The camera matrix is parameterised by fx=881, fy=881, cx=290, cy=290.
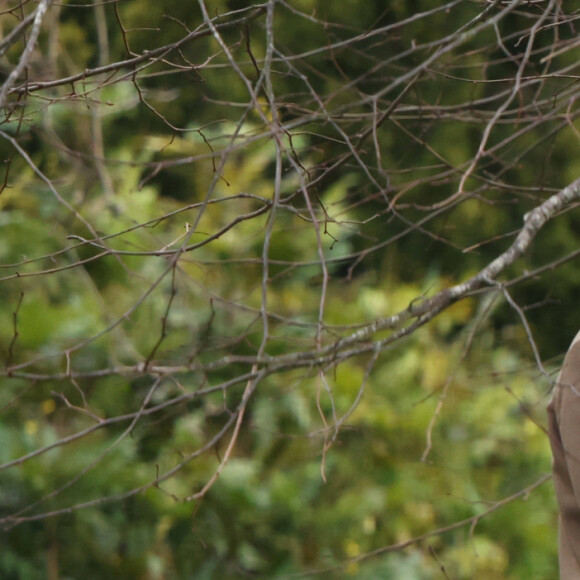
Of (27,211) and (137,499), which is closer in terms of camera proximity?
(137,499)

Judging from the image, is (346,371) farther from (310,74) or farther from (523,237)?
(310,74)

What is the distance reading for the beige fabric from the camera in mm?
1585

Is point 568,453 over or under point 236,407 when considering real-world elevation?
over

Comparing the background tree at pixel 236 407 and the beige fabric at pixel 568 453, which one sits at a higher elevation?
the beige fabric at pixel 568 453

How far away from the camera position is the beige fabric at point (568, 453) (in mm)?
1585

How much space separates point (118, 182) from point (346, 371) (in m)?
2.07

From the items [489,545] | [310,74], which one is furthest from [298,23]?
[489,545]

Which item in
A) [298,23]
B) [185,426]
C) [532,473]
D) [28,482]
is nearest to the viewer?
[28,482]

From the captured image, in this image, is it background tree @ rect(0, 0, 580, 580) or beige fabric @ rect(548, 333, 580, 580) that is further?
background tree @ rect(0, 0, 580, 580)

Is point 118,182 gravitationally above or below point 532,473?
above

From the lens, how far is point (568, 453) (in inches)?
62.9

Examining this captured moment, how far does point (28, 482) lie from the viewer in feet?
12.1

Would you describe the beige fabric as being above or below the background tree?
above

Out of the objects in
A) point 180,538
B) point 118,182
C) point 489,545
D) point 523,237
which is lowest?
point 489,545
